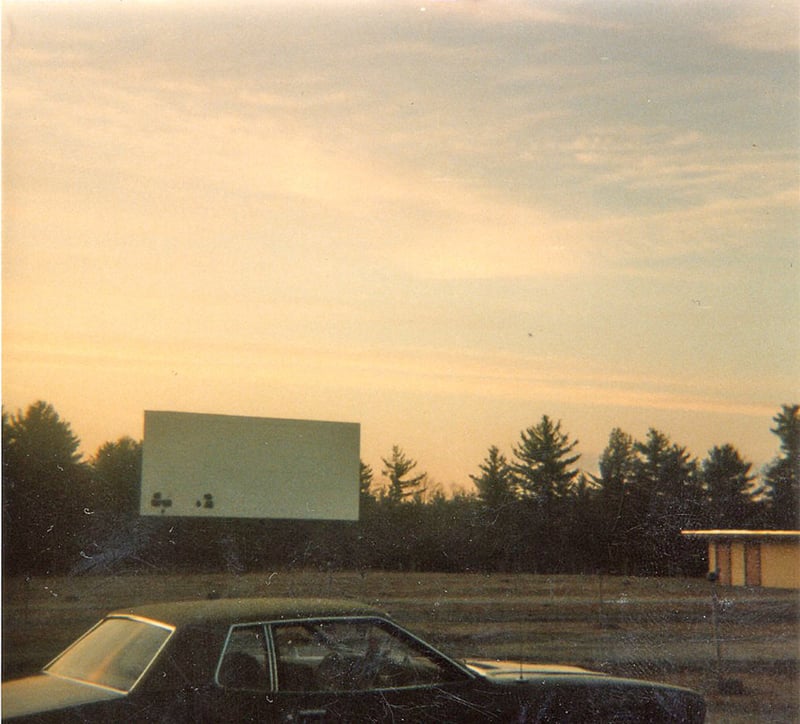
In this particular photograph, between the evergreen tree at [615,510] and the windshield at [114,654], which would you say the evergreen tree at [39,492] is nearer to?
the windshield at [114,654]

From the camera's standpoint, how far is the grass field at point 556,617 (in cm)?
358

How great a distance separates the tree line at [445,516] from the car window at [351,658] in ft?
2.49

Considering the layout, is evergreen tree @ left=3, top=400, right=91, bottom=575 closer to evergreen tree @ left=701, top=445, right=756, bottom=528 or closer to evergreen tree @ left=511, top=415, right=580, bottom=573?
evergreen tree @ left=511, top=415, right=580, bottom=573

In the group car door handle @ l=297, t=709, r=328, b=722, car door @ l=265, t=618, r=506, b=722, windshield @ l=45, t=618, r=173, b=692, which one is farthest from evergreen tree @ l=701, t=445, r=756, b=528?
windshield @ l=45, t=618, r=173, b=692

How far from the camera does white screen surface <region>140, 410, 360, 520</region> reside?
3.78 metres

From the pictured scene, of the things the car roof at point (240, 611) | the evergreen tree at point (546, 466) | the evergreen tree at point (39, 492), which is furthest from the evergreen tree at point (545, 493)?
the evergreen tree at point (39, 492)

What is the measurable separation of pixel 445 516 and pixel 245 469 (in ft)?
3.51

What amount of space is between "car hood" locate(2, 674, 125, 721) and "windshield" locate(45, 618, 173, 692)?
32mm

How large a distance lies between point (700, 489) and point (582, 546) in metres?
0.76

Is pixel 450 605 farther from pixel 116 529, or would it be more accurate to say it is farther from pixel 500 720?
pixel 116 529

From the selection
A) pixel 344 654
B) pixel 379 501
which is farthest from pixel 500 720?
pixel 379 501

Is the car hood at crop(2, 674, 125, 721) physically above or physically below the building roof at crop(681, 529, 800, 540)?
below

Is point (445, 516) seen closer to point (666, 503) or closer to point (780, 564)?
point (666, 503)

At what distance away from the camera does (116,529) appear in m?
3.76
